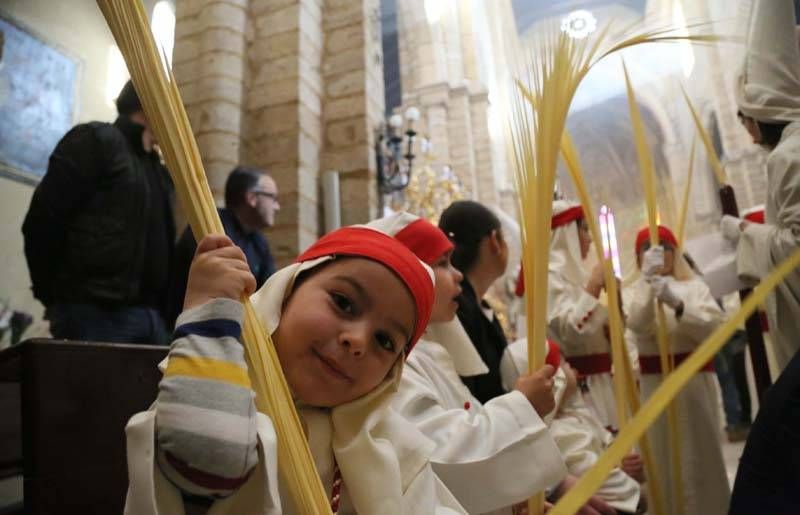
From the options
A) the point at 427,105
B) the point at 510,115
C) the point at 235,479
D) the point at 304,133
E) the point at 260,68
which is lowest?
the point at 235,479

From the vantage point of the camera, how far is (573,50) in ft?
3.11

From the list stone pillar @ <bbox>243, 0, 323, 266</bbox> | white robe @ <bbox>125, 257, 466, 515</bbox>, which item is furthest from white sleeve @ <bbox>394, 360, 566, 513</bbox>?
stone pillar @ <bbox>243, 0, 323, 266</bbox>

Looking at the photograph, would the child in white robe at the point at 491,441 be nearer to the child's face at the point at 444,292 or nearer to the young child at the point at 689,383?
the child's face at the point at 444,292

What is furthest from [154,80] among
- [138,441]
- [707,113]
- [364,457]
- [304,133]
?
[707,113]

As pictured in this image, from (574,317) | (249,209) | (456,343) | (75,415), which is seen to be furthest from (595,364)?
(75,415)

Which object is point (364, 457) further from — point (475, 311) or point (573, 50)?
point (475, 311)

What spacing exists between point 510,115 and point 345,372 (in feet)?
2.23

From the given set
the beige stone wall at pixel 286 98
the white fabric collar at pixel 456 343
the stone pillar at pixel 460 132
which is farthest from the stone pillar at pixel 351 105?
the stone pillar at pixel 460 132

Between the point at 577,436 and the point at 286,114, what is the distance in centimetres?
314

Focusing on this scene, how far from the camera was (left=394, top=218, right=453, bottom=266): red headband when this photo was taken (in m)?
1.53

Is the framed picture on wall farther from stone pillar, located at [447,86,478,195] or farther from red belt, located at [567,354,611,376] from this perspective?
stone pillar, located at [447,86,478,195]

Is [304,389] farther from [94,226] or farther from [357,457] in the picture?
[94,226]

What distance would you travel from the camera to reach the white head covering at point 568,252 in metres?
3.04

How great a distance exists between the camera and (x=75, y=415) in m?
1.07
